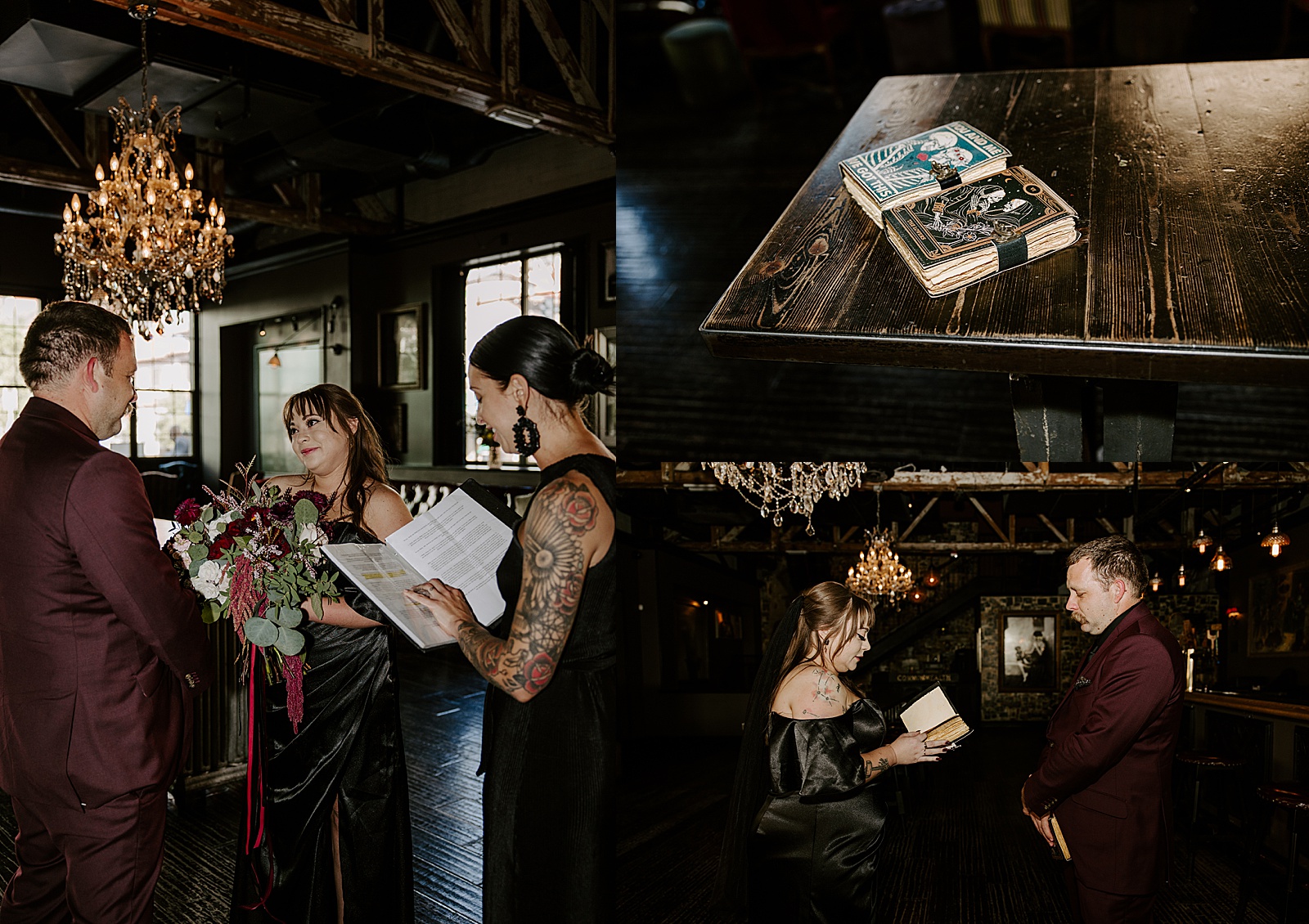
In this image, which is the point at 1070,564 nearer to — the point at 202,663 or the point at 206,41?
the point at 202,663

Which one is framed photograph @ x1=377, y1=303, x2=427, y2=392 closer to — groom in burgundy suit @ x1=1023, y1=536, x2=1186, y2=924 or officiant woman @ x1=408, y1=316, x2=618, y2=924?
officiant woman @ x1=408, y1=316, x2=618, y2=924

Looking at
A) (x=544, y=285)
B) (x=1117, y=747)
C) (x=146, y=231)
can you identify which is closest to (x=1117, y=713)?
(x=1117, y=747)

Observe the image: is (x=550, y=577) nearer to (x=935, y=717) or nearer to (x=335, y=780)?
(x=335, y=780)

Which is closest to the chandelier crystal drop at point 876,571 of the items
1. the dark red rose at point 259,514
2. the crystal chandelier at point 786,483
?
the crystal chandelier at point 786,483

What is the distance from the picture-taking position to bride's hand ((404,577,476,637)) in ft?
6.28

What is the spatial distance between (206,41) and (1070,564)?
567 cm

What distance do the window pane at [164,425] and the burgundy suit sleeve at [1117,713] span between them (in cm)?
1121

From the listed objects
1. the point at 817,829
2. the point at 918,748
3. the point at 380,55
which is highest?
the point at 380,55

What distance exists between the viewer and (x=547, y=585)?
173 cm

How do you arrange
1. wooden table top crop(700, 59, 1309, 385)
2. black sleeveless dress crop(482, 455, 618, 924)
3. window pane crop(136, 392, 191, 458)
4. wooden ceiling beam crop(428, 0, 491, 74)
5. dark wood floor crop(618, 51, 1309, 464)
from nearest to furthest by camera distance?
1. wooden table top crop(700, 59, 1309, 385)
2. dark wood floor crop(618, 51, 1309, 464)
3. black sleeveless dress crop(482, 455, 618, 924)
4. wooden ceiling beam crop(428, 0, 491, 74)
5. window pane crop(136, 392, 191, 458)

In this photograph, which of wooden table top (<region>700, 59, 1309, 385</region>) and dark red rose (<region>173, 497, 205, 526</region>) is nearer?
wooden table top (<region>700, 59, 1309, 385</region>)

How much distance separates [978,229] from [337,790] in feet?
7.10

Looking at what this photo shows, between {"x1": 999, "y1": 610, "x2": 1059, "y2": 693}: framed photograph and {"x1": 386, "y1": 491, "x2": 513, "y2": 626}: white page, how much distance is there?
129cm

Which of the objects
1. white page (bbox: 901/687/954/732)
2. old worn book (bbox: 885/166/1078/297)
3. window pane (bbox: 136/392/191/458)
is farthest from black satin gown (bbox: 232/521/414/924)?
window pane (bbox: 136/392/191/458)
